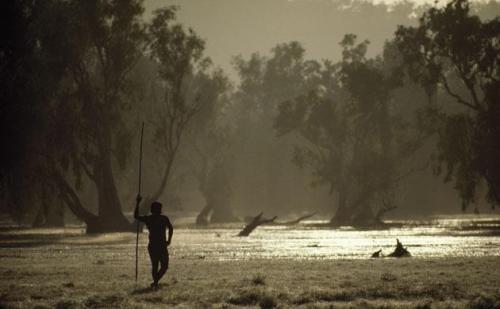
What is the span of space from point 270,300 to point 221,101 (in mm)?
142256

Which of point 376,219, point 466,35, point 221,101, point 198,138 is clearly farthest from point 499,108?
point 221,101

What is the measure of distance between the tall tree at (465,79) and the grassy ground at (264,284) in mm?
35446

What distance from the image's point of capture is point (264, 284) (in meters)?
23.0

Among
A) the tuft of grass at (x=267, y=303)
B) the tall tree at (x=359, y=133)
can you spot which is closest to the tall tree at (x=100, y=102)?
the tall tree at (x=359, y=133)

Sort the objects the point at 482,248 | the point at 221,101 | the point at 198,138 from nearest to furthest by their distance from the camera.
Answer: the point at 482,248 → the point at 198,138 → the point at 221,101

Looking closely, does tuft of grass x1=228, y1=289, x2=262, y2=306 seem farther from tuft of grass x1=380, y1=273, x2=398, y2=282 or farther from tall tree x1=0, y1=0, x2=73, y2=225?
tall tree x1=0, y1=0, x2=73, y2=225

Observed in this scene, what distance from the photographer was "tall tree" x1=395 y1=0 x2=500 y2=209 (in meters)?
66.6

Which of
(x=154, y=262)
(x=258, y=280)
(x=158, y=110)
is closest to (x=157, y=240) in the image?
(x=154, y=262)

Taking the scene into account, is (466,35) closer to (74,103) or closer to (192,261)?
(74,103)

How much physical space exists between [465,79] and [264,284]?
5202 centimetres

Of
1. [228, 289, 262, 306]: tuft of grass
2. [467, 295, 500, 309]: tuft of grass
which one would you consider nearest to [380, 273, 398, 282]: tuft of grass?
[228, 289, 262, 306]: tuft of grass

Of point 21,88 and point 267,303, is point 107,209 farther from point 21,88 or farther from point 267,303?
point 267,303

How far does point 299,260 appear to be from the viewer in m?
34.5

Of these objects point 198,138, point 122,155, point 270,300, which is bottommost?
point 270,300
